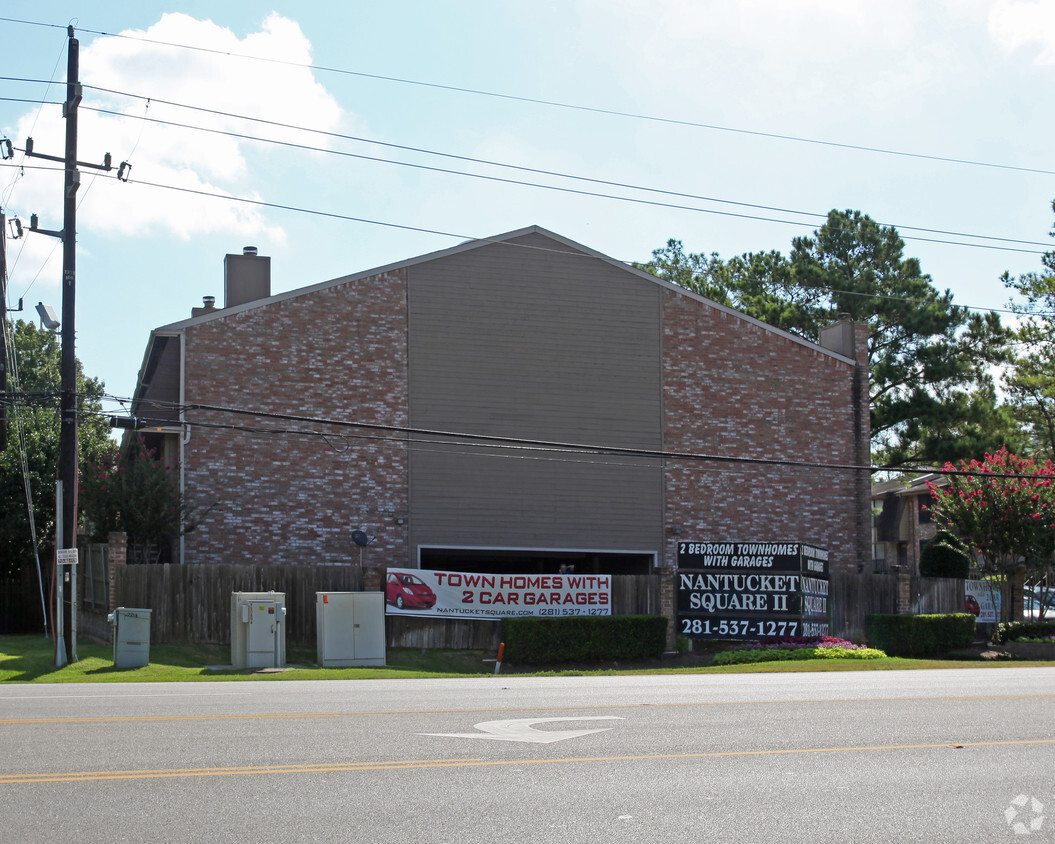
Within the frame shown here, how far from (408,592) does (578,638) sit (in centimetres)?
413

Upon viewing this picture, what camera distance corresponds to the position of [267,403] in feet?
98.4

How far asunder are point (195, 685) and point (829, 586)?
18397 millimetres

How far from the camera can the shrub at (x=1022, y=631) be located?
1251 inches

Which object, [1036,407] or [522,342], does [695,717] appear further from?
[1036,407]

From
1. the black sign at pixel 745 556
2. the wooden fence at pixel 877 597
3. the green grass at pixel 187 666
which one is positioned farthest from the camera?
the wooden fence at pixel 877 597

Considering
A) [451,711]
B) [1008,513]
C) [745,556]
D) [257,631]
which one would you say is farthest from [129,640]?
[1008,513]

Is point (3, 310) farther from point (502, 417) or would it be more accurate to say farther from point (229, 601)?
point (502, 417)

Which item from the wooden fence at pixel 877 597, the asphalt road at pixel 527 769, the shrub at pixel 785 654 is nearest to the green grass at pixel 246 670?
the shrub at pixel 785 654

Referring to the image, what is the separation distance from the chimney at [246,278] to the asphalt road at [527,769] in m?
19.5

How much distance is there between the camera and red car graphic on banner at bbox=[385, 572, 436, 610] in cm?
2689

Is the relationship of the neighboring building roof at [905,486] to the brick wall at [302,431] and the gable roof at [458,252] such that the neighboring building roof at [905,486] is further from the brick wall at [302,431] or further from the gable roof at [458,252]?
the brick wall at [302,431]

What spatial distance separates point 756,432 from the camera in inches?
1348

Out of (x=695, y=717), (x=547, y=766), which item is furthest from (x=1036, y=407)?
(x=547, y=766)

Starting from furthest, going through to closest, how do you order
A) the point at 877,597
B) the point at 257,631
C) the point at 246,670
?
1. the point at 877,597
2. the point at 257,631
3. the point at 246,670
